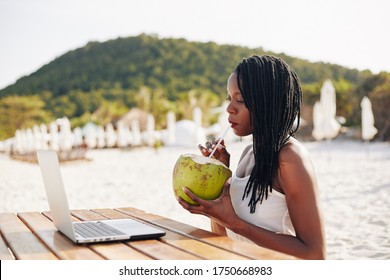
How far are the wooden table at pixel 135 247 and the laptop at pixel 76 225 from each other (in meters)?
0.02

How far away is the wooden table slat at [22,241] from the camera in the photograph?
3.93ft

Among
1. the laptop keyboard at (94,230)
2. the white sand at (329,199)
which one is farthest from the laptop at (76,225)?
the white sand at (329,199)

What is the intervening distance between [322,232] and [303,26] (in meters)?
1.97

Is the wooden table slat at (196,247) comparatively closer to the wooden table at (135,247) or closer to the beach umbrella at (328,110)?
the wooden table at (135,247)

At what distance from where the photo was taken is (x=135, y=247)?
125 centimetres

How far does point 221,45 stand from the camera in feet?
66.5

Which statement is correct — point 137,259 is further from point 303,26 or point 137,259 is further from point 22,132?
point 22,132

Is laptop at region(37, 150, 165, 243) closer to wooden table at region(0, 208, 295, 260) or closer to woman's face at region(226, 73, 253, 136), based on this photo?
wooden table at region(0, 208, 295, 260)

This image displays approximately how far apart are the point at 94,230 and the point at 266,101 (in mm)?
607

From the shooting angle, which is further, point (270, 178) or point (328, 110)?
point (328, 110)

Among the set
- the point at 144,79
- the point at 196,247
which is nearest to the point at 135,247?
the point at 196,247

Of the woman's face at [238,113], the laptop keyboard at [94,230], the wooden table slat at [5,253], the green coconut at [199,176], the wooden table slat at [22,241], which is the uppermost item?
the woman's face at [238,113]

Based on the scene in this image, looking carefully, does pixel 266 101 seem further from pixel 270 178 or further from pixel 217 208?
pixel 217 208
